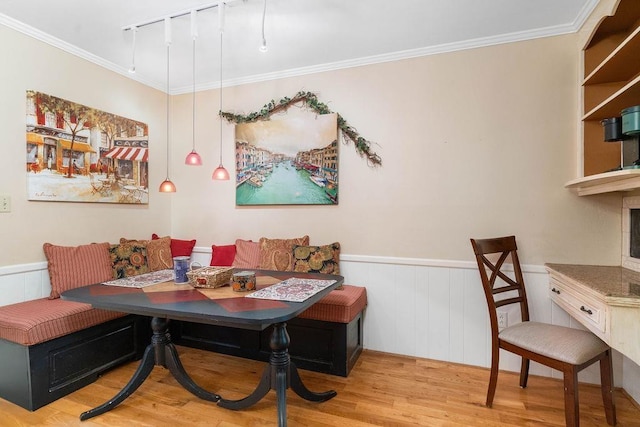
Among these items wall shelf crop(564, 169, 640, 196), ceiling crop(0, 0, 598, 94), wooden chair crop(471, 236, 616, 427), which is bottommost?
wooden chair crop(471, 236, 616, 427)

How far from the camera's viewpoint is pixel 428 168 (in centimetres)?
260

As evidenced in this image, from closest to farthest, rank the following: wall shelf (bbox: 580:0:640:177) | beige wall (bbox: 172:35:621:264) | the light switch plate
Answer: wall shelf (bbox: 580:0:640:177) < the light switch plate < beige wall (bbox: 172:35:621:264)

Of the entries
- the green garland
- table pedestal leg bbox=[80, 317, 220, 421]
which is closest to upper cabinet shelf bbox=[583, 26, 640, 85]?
the green garland

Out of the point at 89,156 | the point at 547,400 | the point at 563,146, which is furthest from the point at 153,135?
the point at 547,400

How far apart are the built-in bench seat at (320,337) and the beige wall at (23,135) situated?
127 centimetres

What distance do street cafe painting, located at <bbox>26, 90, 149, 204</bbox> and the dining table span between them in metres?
1.15

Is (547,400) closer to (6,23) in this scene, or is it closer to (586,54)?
(586,54)

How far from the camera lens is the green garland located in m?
2.75

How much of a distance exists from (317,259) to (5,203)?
224 centimetres

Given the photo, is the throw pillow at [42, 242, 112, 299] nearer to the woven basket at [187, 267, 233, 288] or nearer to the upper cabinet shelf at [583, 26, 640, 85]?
the woven basket at [187, 267, 233, 288]

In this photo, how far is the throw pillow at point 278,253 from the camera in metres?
2.76

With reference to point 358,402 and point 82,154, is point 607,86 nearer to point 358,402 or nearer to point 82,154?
point 358,402

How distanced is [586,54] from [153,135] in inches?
147

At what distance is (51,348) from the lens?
199cm
